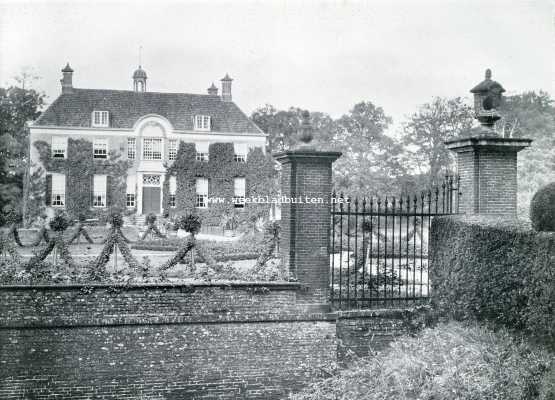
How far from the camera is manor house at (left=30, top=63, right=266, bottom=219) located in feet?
111

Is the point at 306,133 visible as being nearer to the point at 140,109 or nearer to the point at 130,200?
the point at 130,200

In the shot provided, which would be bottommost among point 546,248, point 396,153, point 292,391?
point 292,391

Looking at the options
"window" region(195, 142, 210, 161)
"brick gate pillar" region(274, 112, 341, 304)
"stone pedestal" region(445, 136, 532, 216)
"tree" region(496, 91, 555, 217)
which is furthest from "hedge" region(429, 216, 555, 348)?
"window" region(195, 142, 210, 161)

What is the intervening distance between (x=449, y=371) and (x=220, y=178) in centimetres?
3044

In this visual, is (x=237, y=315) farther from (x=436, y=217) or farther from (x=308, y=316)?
(x=436, y=217)

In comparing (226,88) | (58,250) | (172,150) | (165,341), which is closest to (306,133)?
(165,341)

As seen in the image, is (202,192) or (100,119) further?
(202,192)

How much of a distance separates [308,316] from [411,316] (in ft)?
6.18

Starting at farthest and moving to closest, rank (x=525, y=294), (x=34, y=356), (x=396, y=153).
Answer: (x=396, y=153), (x=34, y=356), (x=525, y=294)

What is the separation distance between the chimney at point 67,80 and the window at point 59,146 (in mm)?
3151

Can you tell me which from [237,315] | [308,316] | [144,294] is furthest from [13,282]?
[308,316]

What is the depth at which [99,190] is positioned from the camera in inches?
1355

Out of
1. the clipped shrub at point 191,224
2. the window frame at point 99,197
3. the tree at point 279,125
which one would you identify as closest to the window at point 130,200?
the window frame at point 99,197

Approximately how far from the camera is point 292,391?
834 cm
